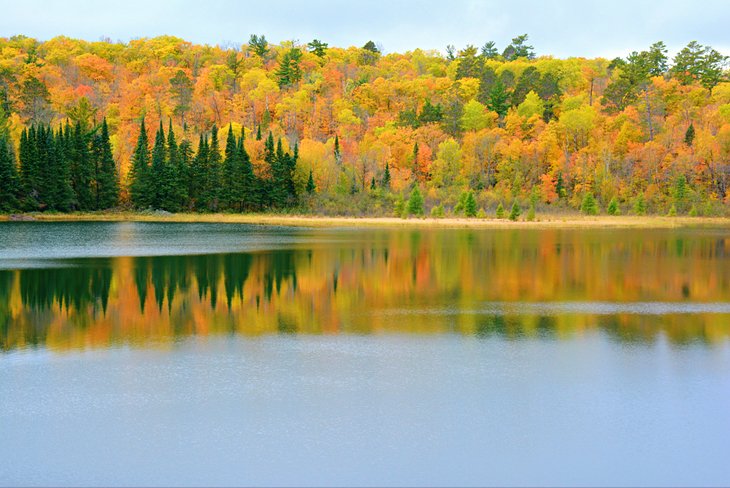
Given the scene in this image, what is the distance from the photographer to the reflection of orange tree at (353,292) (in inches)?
695

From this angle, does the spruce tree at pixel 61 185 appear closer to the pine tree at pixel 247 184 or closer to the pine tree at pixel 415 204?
the pine tree at pixel 247 184

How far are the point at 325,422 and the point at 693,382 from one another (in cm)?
681

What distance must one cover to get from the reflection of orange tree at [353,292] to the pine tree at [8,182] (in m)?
45.2

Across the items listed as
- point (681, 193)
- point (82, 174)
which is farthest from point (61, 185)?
point (681, 193)

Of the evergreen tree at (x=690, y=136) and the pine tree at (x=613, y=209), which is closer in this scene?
the pine tree at (x=613, y=209)

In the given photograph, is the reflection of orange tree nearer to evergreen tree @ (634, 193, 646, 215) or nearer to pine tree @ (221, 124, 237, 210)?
evergreen tree @ (634, 193, 646, 215)

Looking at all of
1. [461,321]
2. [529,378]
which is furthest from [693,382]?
[461,321]

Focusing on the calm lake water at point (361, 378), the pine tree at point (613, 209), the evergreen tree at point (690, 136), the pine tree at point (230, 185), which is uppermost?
the evergreen tree at point (690, 136)

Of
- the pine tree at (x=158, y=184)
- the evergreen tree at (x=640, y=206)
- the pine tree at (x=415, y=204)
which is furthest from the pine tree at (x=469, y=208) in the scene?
the pine tree at (x=158, y=184)

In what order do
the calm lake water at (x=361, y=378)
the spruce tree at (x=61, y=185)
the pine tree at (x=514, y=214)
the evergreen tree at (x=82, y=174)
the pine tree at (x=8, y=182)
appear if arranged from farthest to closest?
1. the evergreen tree at (x=82, y=174)
2. the spruce tree at (x=61, y=185)
3. the pine tree at (x=8, y=182)
4. the pine tree at (x=514, y=214)
5. the calm lake water at (x=361, y=378)

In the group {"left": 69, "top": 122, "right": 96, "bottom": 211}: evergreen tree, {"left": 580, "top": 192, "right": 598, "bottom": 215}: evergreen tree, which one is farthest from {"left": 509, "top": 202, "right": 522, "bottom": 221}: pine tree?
{"left": 69, "top": 122, "right": 96, "bottom": 211}: evergreen tree

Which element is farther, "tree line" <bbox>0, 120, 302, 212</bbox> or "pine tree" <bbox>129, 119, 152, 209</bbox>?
"pine tree" <bbox>129, 119, 152, 209</bbox>

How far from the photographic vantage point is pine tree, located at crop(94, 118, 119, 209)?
79812 millimetres

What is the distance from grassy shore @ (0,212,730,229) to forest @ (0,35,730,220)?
121 inches
